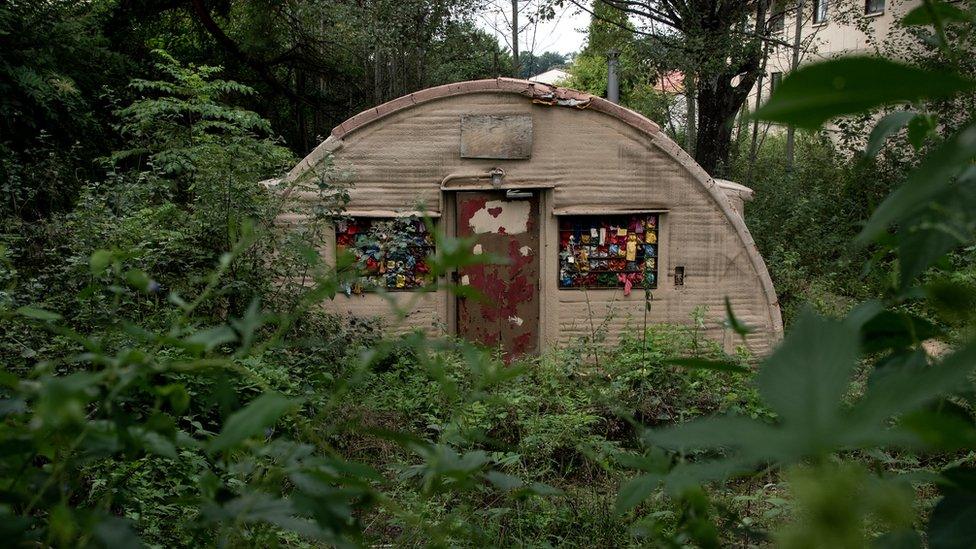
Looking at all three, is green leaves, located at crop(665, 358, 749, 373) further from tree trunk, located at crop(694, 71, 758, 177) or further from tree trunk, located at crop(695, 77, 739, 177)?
tree trunk, located at crop(695, 77, 739, 177)

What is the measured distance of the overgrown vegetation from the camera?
44cm

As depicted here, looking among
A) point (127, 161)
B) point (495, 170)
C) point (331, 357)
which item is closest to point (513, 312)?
point (495, 170)

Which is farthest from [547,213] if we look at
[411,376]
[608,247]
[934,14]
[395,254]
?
[934,14]

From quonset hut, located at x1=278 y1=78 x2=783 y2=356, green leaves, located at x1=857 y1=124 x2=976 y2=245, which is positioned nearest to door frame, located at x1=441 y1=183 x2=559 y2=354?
quonset hut, located at x1=278 y1=78 x2=783 y2=356

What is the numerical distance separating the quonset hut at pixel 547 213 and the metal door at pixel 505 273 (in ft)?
0.04

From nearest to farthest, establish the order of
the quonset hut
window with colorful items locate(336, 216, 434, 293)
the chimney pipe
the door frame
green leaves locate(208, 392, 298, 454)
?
green leaves locate(208, 392, 298, 454), window with colorful items locate(336, 216, 434, 293), the quonset hut, the door frame, the chimney pipe

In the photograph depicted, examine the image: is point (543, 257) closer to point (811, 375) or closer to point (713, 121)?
point (713, 121)

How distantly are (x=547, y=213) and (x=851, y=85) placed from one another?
23.9 ft

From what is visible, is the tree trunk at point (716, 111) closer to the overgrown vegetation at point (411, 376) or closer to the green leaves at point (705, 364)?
the overgrown vegetation at point (411, 376)

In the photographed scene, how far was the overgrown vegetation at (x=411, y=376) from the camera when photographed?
0.44m

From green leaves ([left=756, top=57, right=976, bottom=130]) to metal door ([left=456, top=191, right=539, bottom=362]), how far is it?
23.7 ft

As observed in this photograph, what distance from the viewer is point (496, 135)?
24.5ft

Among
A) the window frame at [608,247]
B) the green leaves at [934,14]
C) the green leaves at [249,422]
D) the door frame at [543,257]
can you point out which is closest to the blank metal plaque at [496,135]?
the door frame at [543,257]

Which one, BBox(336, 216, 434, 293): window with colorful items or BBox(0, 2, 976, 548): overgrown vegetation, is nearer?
BBox(0, 2, 976, 548): overgrown vegetation
